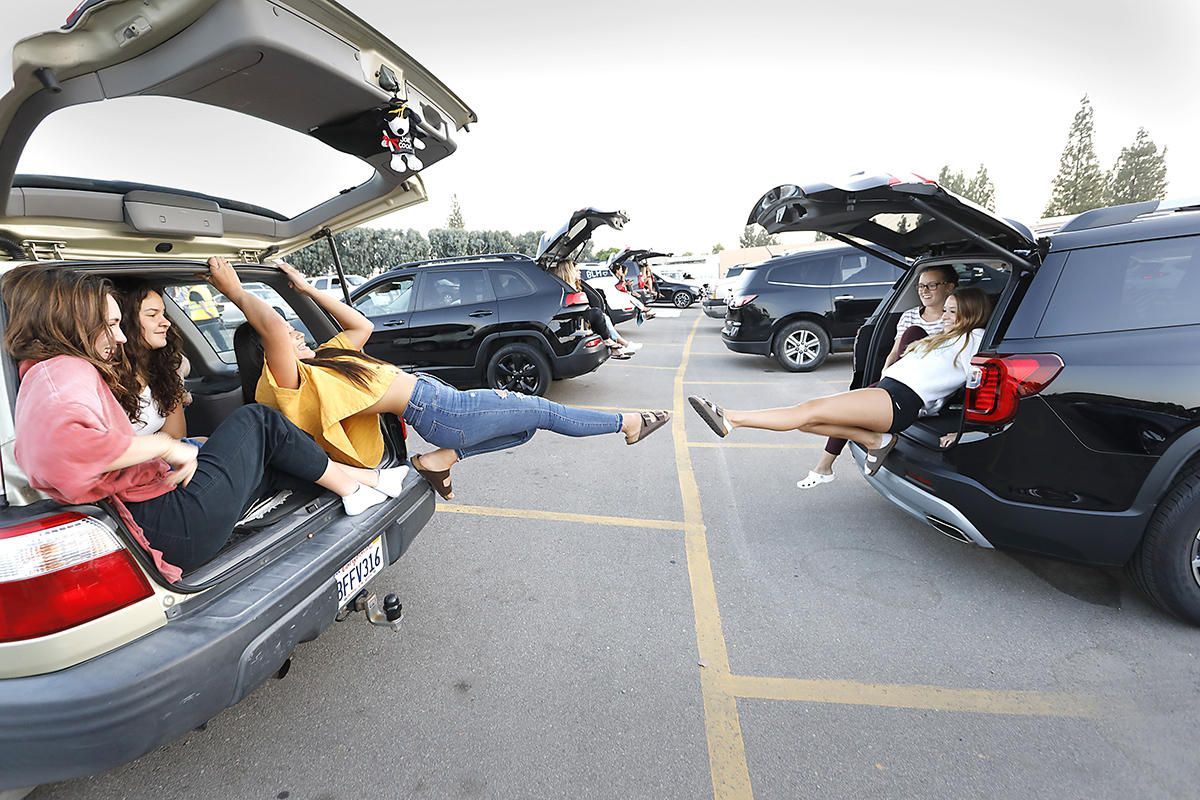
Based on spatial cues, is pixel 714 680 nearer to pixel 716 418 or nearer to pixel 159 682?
pixel 716 418

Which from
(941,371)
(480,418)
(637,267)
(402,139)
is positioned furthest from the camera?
(637,267)

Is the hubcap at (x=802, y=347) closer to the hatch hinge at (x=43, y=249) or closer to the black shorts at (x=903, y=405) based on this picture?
the black shorts at (x=903, y=405)

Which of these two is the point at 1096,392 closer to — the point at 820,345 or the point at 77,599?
the point at 77,599

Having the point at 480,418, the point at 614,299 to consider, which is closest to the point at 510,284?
the point at 480,418

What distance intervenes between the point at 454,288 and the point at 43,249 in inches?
178

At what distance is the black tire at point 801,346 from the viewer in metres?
8.59

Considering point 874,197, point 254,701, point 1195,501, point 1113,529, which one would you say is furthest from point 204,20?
point 1195,501

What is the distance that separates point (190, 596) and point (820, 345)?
8.35m

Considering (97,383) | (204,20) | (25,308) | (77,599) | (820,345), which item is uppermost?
(204,20)

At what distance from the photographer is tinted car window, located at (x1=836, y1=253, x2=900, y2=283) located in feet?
27.7

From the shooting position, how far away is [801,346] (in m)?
8.67

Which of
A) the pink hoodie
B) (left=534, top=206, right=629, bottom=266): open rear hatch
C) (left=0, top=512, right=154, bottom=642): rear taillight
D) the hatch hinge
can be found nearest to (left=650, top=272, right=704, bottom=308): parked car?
(left=534, top=206, right=629, bottom=266): open rear hatch

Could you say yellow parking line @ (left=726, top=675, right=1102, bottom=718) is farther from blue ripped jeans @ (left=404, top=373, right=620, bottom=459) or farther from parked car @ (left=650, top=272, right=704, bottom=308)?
parked car @ (left=650, top=272, right=704, bottom=308)

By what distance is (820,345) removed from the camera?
8.61 metres
